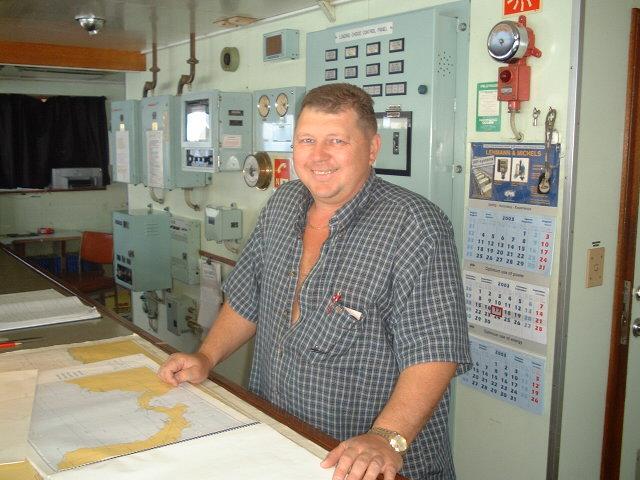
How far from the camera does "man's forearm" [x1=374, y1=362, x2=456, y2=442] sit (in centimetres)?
134

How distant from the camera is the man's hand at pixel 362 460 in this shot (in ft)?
3.55

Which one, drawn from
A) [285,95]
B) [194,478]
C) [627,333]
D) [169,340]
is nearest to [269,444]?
[194,478]

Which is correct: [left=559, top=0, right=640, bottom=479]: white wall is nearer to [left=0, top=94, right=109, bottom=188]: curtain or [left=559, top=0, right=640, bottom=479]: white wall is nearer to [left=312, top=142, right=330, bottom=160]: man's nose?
[left=312, top=142, right=330, bottom=160]: man's nose

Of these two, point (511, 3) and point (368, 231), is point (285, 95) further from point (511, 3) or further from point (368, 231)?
point (368, 231)

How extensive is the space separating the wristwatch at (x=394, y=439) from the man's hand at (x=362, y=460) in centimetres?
7

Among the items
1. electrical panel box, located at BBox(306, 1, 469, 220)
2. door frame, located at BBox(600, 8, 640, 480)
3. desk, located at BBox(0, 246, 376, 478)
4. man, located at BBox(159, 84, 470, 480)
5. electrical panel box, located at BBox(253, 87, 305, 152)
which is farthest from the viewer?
electrical panel box, located at BBox(253, 87, 305, 152)

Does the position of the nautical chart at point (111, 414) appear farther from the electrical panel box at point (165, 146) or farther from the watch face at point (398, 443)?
the electrical panel box at point (165, 146)

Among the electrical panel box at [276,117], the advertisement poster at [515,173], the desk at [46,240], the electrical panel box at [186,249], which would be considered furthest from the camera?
the desk at [46,240]

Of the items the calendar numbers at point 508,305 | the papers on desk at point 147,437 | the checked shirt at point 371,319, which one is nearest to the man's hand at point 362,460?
the papers on desk at point 147,437

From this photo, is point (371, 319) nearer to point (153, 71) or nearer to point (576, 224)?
point (576, 224)

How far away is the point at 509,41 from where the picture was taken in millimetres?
2113

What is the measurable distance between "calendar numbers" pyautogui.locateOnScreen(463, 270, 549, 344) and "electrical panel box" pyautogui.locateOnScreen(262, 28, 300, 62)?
1.57m

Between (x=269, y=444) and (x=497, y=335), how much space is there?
1419 millimetres

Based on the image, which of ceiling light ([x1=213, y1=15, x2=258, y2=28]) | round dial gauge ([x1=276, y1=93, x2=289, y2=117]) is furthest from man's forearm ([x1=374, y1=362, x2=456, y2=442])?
ceiling light ([x1=213, y1=15, x2=258, y2=28])
